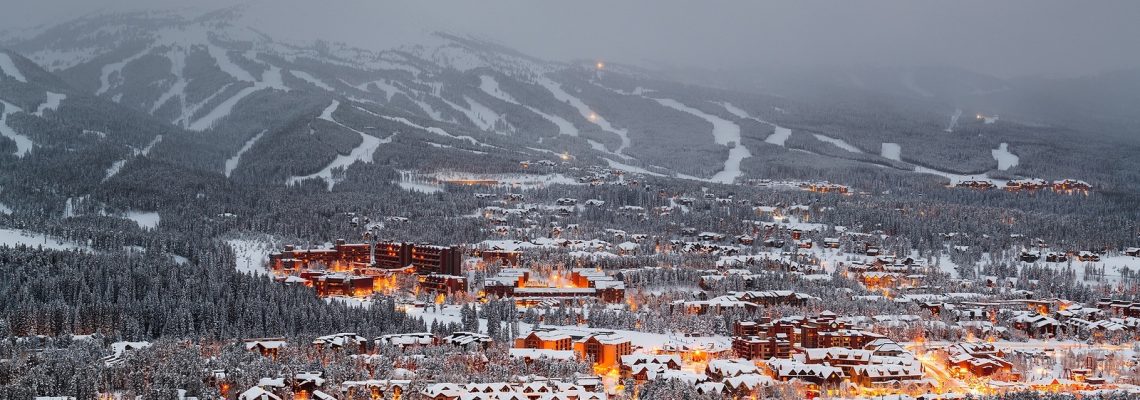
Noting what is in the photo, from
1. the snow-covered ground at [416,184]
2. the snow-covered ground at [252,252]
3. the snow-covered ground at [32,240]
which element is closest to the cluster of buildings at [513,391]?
the snow-covered ground at [252,252]

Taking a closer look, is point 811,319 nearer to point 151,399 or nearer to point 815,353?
point 815,353

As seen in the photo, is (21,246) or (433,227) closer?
(21,246)

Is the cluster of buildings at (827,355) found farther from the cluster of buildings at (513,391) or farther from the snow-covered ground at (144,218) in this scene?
the snow-covered ground at (144,218)

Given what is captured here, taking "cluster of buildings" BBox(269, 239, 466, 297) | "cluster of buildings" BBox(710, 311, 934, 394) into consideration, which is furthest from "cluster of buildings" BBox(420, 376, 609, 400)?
"cluster of buildings" BBox(269, 239, 466, 297)

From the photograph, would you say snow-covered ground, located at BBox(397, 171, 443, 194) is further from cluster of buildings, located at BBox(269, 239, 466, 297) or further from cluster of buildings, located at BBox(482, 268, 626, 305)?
cluster of buildings, located at BBox(482, 268, 626, 305)

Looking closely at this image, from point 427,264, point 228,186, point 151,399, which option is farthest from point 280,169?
point 151,399

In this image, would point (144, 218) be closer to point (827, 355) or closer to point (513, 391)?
point (513, 391)

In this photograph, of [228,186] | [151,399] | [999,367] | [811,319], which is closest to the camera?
[151,399]
